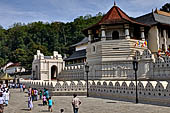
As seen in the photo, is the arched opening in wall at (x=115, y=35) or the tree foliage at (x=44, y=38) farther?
the tree foliage at (x=44, y=38)

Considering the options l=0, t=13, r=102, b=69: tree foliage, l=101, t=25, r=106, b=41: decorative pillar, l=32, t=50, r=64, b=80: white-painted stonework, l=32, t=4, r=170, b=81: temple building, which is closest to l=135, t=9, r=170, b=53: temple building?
l=32, t=4, r=170, b=81: temple building

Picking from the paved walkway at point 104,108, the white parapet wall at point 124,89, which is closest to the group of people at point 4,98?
the paved walkway at point 104,108

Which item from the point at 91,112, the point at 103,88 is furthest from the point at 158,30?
the point at 91,112

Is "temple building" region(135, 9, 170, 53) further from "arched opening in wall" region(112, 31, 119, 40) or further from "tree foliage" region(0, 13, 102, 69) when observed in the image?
"tree foliage" region(0, 13, 102, 69)

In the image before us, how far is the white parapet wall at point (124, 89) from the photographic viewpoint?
Answer: 1288cm

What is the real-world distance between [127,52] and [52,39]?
63263mm

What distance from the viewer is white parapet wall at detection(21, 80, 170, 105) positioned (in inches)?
507

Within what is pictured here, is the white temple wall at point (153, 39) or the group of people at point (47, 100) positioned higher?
the white temple wall at point (153, 39)

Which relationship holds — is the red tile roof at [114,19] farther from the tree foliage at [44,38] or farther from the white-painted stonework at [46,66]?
the tree foliage at [44,38]

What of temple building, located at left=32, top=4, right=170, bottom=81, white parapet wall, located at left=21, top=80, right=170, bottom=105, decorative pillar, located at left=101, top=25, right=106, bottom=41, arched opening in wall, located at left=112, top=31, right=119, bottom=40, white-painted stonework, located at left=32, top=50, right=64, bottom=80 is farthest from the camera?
white-painted stonework, located at left=32, top=50, right=64, bottom=80

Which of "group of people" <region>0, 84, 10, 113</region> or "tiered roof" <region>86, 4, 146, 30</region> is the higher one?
"tiered roof" <region>86, 4, 146, 30</region>

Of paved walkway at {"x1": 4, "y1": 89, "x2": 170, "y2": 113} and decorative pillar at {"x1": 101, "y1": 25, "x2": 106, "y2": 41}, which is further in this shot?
decorative pillar at {"x1": 101, "y1": 25, "x2": 106, "y2": 41}

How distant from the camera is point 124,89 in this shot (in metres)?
15.5

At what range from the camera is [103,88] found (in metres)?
17.7
